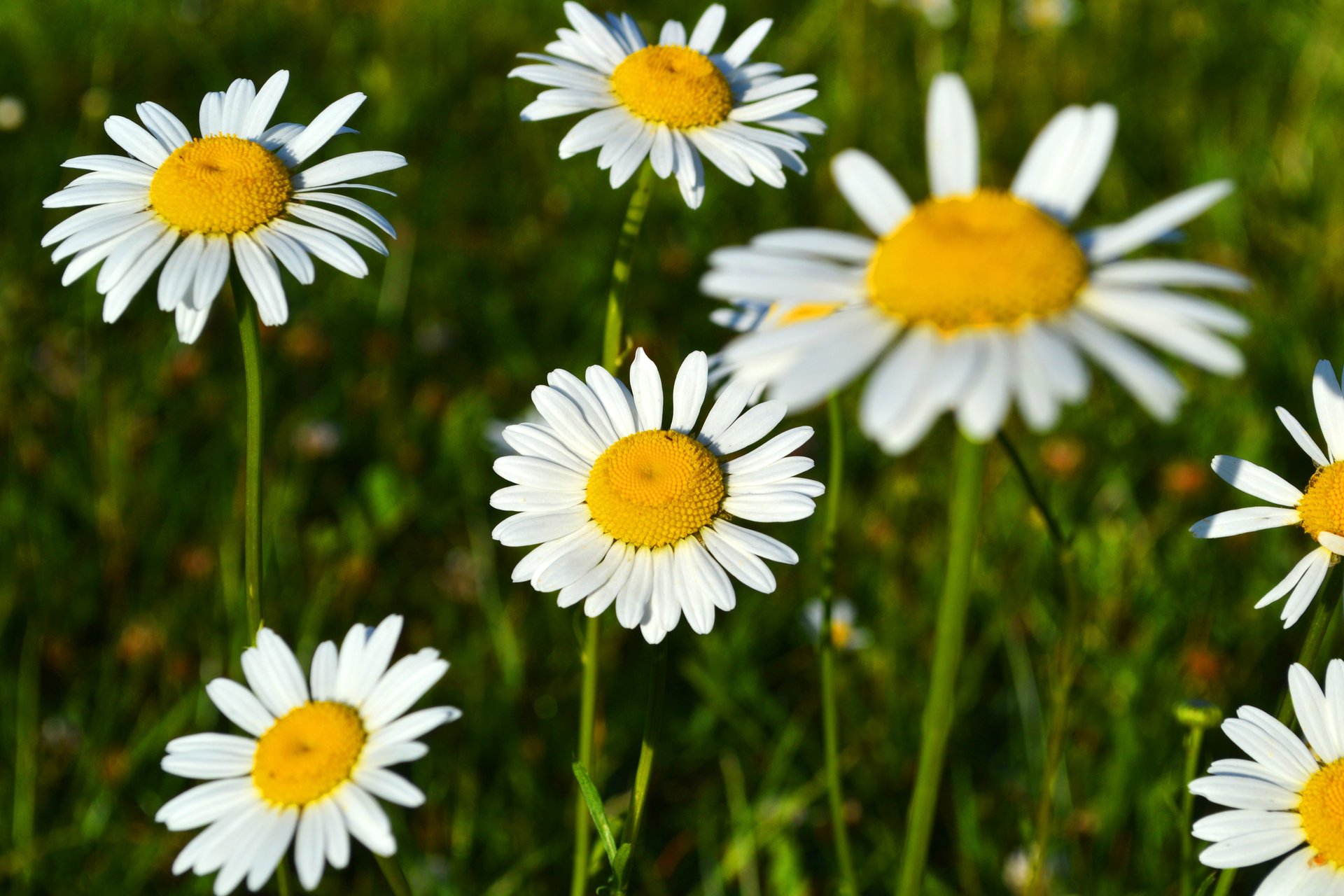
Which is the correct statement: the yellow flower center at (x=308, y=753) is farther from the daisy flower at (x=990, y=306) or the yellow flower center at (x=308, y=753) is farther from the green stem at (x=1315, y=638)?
the green stem at (x=1315, y=638)

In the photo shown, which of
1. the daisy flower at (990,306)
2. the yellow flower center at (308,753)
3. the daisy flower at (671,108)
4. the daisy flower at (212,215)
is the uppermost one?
the daisy flower at (671,108)

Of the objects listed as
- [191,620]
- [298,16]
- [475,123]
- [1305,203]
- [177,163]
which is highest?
[298,16]

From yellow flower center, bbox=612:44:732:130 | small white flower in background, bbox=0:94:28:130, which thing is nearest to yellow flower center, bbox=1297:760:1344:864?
yellow flower center, bbox=612:44:732:130

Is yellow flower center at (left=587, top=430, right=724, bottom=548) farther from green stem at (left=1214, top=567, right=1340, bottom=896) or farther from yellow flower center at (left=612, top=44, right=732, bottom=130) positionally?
green stem at (left=1214, top=567, right=1340, bottom=896)

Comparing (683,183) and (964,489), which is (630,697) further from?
(964,489)

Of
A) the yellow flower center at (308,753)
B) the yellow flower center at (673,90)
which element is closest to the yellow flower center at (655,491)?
the yellow flower center at (308,753)

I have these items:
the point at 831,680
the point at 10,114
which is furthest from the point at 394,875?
the point at 10,114

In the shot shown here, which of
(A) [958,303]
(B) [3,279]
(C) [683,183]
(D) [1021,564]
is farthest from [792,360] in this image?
(B) [3,279]
